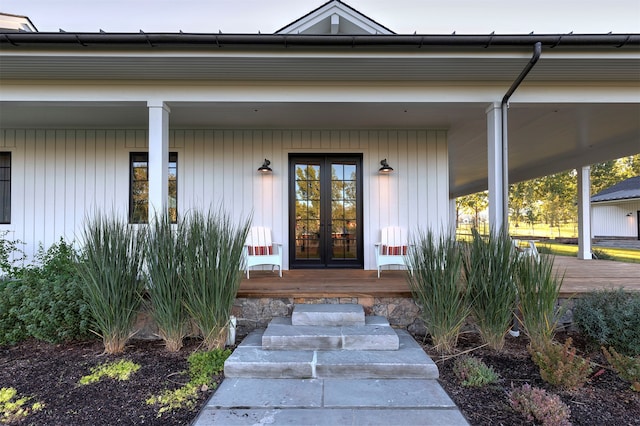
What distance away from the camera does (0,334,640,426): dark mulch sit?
2088 mm

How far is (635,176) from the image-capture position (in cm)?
2009

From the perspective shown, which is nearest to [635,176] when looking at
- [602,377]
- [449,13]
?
[449,13]

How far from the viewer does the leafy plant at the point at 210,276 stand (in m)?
2.97

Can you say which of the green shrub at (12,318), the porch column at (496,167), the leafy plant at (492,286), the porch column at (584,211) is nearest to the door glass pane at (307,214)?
the porch column at (496,167)

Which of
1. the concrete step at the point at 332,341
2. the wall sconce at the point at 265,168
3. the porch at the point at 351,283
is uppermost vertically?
the wall sconce at the point at 265,168

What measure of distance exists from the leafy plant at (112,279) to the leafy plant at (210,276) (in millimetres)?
534

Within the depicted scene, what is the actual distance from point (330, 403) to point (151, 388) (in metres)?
1.37

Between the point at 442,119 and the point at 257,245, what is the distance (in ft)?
11.4

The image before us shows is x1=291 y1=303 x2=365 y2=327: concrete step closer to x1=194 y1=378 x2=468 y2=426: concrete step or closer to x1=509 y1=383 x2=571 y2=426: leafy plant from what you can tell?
x1=194 y1=378 x2=468 y2=426: concrete step

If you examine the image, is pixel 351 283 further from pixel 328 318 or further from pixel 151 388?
pixel 151 388

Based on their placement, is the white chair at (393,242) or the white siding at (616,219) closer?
the white chair at (393,242)

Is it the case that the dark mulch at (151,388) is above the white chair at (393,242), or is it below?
below

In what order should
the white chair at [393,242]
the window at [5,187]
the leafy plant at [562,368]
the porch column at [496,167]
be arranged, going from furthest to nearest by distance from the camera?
1. the window at [5,187]
2. the white chair at [393,242]
3. the porch column at [496,167]
4. the leafy plant at [562,368]

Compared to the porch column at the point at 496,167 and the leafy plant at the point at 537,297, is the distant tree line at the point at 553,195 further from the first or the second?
the leafy plant at the point at 537,297
